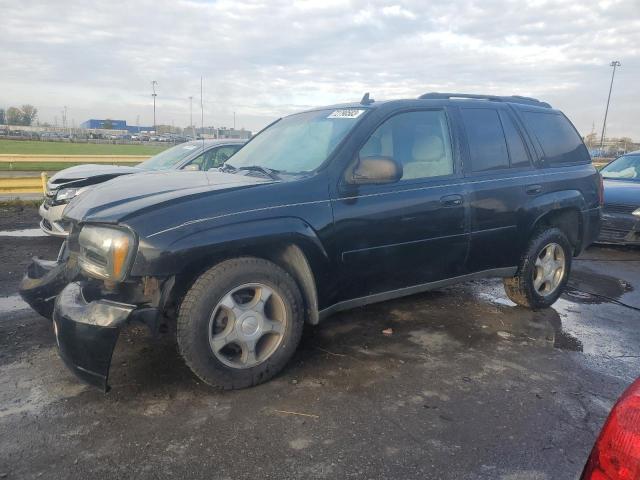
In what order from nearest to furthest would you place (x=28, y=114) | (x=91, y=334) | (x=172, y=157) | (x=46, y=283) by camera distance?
(x=91, y=334) → (x=46, y=283) → (x=172, y=157) → (x=28, y=114)

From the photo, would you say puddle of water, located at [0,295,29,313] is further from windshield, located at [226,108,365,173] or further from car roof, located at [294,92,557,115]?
car roof, located at [294,92,557,115]

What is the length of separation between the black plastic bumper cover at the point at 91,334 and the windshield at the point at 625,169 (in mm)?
8699

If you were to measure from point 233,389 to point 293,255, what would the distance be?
0.92 m

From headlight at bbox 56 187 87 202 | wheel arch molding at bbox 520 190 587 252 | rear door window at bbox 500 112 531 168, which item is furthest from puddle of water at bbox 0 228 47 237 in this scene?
wheel arch molding at bbox 520 190 587 252

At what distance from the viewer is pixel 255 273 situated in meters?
3.07

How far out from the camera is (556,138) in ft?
16.0

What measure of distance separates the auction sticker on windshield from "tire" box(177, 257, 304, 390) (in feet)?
4.48

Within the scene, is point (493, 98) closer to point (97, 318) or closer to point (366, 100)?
point (366, 100)

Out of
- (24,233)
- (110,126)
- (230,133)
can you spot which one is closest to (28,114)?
(110,126)

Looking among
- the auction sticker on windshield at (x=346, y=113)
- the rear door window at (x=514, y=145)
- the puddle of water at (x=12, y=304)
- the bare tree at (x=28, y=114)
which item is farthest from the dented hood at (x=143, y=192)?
the bare tree at (x=28, y=114)

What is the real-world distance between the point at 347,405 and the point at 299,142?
2.02 m

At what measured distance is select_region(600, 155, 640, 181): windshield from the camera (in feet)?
28.5

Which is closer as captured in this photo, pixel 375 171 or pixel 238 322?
pixel 238 322

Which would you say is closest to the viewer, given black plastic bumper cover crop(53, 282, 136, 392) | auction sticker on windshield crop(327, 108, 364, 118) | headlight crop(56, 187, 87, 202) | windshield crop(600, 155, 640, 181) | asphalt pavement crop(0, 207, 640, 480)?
asphalt pavement crop(0, 207, 640, 480)
